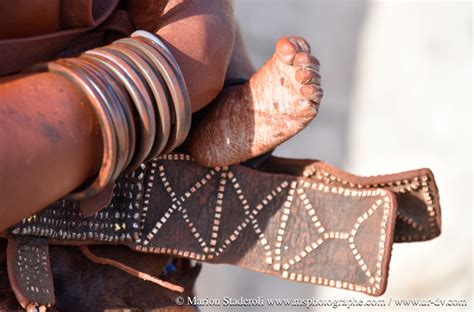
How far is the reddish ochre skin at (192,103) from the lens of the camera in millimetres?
783

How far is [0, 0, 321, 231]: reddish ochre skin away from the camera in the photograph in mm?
783

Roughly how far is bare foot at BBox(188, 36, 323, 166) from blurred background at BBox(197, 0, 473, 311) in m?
0.87

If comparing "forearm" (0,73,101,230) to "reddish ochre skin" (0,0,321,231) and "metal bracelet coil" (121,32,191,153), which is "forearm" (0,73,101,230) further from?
"metal bracelet coil" (121,32,191,153)

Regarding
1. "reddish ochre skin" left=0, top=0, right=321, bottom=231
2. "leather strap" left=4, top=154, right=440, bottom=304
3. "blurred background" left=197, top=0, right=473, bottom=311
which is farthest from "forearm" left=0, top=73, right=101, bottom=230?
"blurred background" left=197, top=0, right=473, bottom=311

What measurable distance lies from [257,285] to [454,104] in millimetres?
752

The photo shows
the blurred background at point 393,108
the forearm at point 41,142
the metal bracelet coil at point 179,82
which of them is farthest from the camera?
the blurred background at point 393,108

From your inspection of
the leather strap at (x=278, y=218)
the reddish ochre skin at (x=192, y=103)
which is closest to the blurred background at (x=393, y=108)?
the leather strap at (x=278, y=218)

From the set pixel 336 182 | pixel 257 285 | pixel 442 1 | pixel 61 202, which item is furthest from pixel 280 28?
pixel 61 202

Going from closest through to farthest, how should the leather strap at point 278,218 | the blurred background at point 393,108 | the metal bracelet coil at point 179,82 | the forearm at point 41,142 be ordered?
the forearm at point 41,142, the metal bracelet coil at point 179,82, the leather strap at point 278,218, the blurred background at point 393,108

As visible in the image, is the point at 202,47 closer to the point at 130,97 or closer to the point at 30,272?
the point at 130,97

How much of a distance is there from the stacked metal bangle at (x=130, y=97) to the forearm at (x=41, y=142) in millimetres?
16

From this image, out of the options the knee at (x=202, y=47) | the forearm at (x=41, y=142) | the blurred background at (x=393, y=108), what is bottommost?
the blurred background at (x=393, y=108)

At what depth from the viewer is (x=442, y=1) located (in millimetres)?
2119

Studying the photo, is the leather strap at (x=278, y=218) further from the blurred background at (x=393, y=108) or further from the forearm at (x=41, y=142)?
the blurred background at (x=393, y=108)
